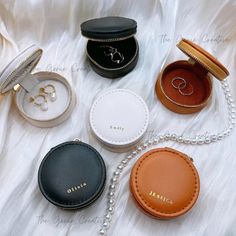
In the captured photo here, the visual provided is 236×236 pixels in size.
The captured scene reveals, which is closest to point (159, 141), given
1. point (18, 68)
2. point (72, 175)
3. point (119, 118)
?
point (119, 118)

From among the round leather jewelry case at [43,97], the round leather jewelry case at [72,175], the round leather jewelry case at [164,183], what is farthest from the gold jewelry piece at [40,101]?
the round leather jewelry case at [164,183]

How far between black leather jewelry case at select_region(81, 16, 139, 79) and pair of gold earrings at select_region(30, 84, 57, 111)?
110mm

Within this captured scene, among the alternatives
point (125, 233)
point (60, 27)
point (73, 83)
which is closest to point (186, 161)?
point (125, 233)

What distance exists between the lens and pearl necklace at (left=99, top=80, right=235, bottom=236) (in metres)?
0.71

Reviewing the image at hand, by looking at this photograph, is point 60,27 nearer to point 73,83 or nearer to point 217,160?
point 73,83

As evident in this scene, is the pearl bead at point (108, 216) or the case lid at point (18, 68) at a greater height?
the case lid at point (18, 68)

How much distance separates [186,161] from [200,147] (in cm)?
8

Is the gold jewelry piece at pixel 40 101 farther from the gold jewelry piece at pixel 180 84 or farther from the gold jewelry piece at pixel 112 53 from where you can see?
the gold jewelry piece at pixel 180 84

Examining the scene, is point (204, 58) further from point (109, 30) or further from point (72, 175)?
point (72, 175)

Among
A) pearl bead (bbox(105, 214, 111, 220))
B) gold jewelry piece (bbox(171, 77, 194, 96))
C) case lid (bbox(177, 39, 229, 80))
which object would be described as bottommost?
pearl bead (bbox(105, 214, 111, 220))

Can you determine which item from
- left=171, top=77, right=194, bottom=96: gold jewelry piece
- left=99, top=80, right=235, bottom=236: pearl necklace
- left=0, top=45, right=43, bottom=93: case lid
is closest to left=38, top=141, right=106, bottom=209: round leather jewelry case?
left=99, top=80, right=235, bottom=236: pearl necklace

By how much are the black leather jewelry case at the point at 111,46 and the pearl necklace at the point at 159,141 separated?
175mm

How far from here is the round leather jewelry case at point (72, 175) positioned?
0.67 m

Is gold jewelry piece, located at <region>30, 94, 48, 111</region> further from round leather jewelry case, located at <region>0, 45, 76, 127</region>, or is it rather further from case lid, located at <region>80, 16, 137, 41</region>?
case lid, located at <region>80, 16, 137, 41</region>
